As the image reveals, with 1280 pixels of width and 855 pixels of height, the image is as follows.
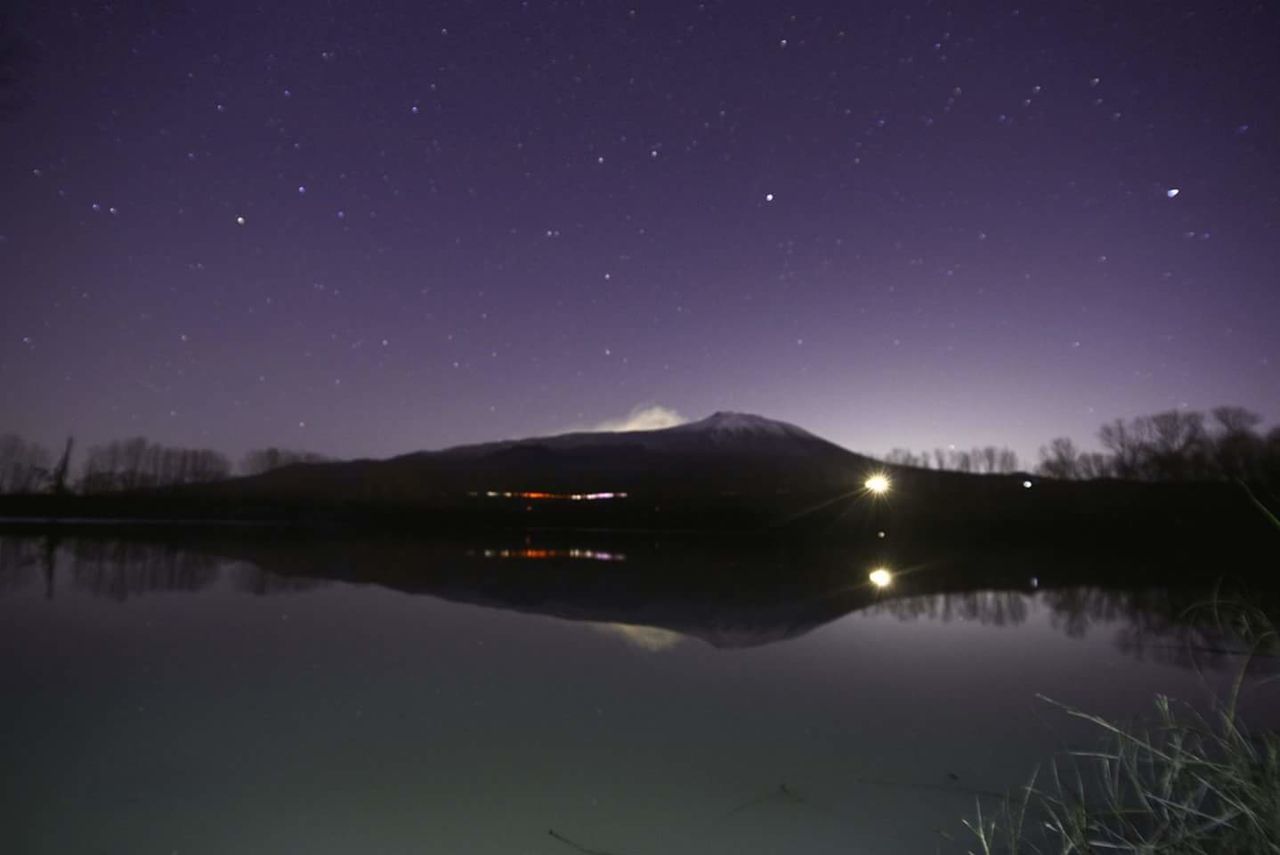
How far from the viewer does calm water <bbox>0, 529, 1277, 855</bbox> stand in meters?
3.18

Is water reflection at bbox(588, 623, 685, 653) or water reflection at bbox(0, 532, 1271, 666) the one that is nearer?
water reflection at bbox(588, 623, 685, 653)

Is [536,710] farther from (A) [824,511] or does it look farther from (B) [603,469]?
(B) [603,469]

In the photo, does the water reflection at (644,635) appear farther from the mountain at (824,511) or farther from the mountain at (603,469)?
the mountain at (603,469)

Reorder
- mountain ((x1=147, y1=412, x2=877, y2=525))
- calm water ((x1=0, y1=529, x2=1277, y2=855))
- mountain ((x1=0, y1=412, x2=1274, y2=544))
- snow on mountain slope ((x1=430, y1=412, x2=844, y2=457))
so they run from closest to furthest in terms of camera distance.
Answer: calm water ((x1=0, y1=529, x2=1277, y2=855)) < mountain ((x1=0, y1=412, x2=1274, y2=544)) < mountain ((x1=147, y1=412, x2=877, y2=525)) < snow on mountain slope ((x1=430, y1=412, x2=844, y2=457))

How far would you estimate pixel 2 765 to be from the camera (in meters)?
3.62

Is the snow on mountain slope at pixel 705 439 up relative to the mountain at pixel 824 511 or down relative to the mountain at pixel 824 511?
up

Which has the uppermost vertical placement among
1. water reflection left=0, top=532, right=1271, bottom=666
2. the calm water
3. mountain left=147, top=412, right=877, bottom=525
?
mountain left=147, top=412, right=877, bottom=525

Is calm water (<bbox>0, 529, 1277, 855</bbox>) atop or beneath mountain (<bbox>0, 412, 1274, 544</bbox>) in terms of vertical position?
beneath

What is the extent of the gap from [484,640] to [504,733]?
271cm

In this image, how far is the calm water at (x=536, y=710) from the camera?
3.18m

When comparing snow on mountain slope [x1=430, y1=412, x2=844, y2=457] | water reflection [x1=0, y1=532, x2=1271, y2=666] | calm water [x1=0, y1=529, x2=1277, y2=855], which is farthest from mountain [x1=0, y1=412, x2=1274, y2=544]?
snow on mountain slope [x1=430, y1=412, x2=844, y2=457]

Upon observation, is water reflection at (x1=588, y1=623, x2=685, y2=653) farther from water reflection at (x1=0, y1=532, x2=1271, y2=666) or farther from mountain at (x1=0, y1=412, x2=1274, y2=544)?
mountain at (x1=0, y1=412, x2=1274, y2=544)

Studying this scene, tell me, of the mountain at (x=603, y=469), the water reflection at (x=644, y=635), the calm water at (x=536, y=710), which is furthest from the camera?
the mountain at (x=603, y=469)

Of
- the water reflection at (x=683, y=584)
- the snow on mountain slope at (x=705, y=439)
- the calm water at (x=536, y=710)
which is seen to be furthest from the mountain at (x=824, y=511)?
the snow on mountain slope at (x=705, y=439)
